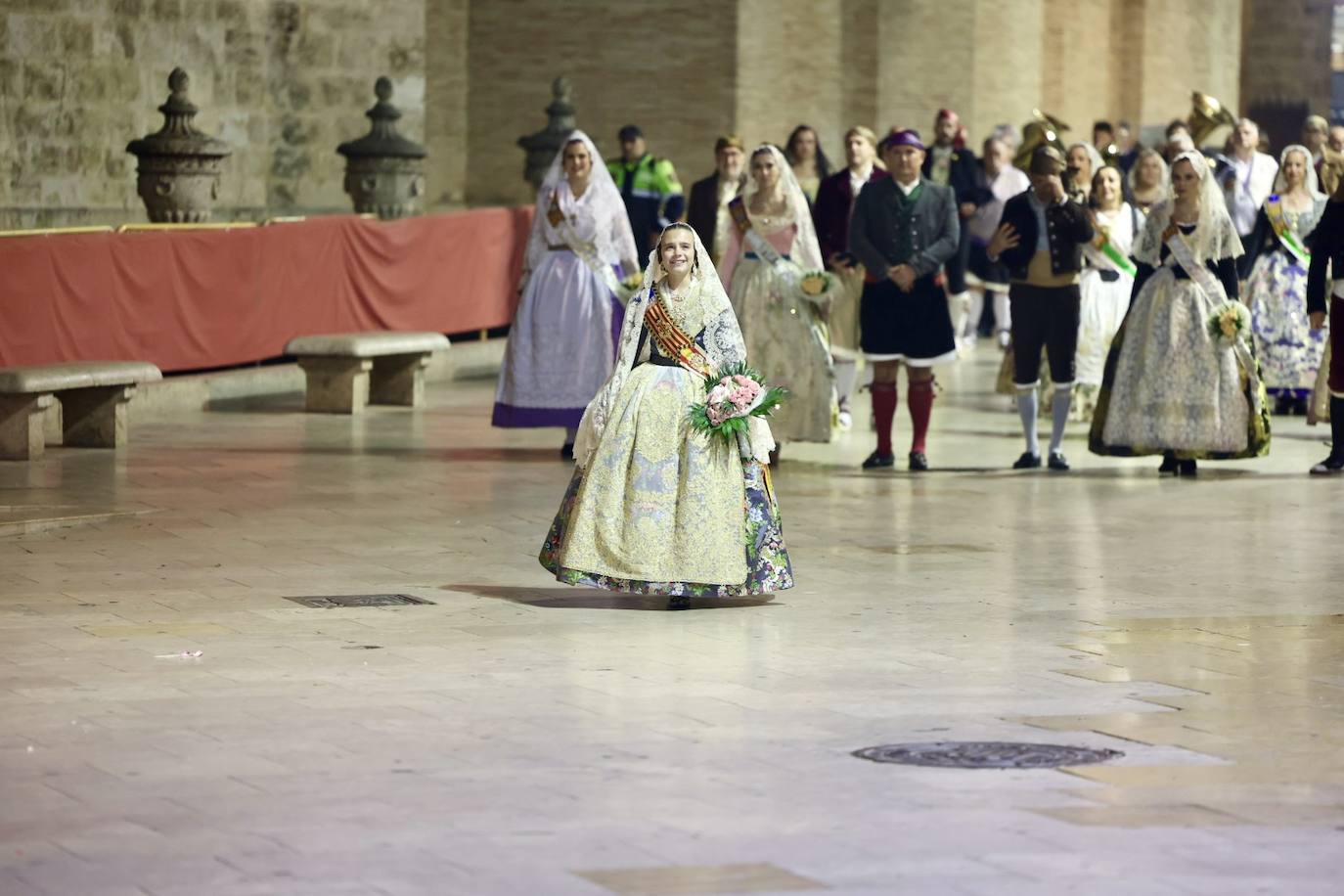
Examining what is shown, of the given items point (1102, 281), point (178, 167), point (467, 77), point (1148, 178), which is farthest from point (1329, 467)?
point (467, 77)

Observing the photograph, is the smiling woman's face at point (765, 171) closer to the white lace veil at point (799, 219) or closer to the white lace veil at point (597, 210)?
the white lace veil at point (799, 219)

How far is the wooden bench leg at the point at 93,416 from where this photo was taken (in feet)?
49.5

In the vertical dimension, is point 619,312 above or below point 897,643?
above

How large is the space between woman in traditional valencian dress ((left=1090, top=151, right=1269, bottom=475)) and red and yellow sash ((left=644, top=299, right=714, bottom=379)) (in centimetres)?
497

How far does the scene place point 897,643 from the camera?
9.20 meters

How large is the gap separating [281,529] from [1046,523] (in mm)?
3401

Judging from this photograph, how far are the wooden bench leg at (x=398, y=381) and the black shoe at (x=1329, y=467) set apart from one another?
6002mm

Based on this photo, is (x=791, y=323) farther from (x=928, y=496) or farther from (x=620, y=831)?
(x=620, y=831)

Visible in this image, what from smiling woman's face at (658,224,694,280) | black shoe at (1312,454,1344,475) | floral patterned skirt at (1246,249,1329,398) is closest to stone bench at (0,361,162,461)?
smiling woman's face at (658,224,694,280)

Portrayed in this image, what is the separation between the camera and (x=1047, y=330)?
15.1 metres

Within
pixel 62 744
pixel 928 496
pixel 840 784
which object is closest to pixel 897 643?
pixel 840 784

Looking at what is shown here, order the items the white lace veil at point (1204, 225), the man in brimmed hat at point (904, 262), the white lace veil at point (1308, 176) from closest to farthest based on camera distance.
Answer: the white lace veil at point (1204, 225) → the man in brimmed hat at point (904, 262) → the white lace veil at point (1308, 176)

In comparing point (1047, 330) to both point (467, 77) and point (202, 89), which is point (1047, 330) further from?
point (467, 77)

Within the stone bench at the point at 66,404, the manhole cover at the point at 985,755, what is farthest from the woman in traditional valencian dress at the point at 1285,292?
the manhole cover at the point at 985,755
